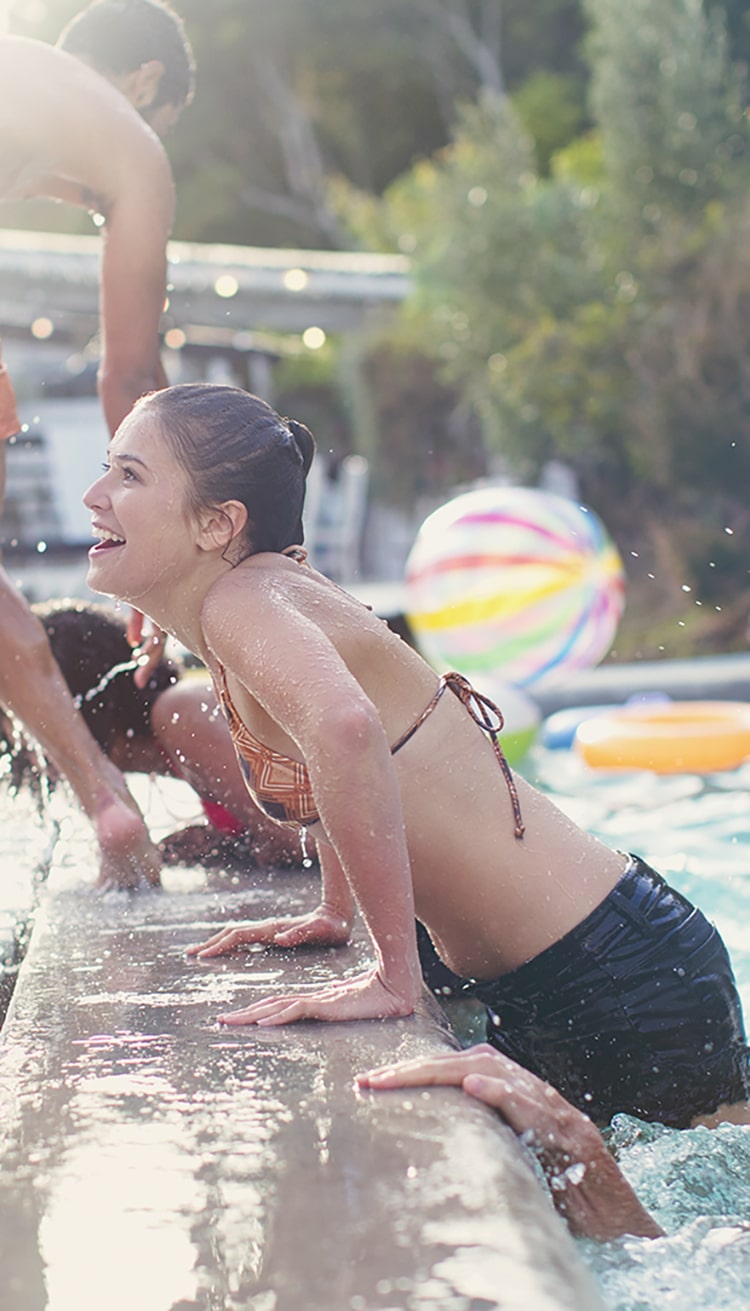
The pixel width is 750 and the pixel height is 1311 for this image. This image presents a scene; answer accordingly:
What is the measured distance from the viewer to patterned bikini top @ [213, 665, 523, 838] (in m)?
2.24

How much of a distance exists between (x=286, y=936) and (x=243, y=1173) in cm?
101

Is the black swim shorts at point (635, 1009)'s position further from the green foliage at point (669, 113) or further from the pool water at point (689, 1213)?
the green foliage at point (669, 113)

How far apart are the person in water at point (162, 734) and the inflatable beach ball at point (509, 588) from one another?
269 cm

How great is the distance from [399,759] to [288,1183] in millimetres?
823

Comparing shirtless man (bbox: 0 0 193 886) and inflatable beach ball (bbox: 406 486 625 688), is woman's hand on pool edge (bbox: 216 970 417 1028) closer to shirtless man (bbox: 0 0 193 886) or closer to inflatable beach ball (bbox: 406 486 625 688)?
shirtless man (bbox: 0 0 193 886)

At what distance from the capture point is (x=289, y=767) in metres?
2.24

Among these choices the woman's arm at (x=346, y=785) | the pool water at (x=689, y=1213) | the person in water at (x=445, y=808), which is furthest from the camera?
the person in water at (x=445, y=808)

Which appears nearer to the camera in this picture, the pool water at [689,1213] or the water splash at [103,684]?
the pool water at [689,1213]

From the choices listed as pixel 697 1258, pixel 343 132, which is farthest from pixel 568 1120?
pixel 343 132

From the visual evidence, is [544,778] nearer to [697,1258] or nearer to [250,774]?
[250,774]

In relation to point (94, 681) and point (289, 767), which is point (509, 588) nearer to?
point (94, 681)

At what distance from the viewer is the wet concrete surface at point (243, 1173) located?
130cm

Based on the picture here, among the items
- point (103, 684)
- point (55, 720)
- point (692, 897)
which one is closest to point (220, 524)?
point (55, 720)

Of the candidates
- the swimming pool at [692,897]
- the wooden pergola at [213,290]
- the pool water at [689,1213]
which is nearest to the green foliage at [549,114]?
the wooden pergola at [213,290]
